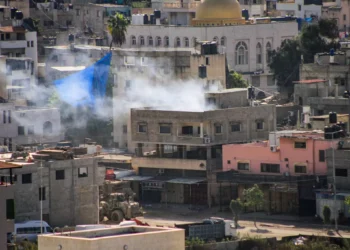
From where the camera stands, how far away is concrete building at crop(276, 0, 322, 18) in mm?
127500

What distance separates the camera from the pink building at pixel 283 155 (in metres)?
80.1

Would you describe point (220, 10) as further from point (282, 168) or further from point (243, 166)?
point (282, 168)

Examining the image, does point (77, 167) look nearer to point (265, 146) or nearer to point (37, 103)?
point (265, 146)

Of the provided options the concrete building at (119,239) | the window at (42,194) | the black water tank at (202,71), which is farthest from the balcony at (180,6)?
the concrete building at (119,239)

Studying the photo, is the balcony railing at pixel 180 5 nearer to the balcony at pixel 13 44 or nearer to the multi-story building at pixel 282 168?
the balcony at pixel 13 44

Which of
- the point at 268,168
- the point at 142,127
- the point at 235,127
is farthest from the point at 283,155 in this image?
the point at 142,127

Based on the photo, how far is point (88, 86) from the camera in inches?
3826

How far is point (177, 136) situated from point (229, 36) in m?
28.3

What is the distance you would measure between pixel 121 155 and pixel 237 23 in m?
22.3

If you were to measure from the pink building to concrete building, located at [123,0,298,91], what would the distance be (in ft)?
94.4

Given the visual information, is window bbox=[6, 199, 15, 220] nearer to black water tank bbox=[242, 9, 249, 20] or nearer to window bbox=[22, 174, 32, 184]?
window bbox=[22, 174, 32, 184]

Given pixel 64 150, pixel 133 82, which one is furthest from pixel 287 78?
pixel 64 150

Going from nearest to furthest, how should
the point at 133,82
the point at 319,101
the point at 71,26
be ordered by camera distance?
the point at 319,101
the point at 133,82
the point at 71,26

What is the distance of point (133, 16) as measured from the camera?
384 ft
